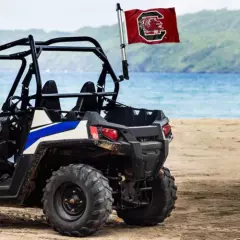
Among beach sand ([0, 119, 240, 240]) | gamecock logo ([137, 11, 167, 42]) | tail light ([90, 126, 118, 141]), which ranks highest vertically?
gamecock logo ([137, 11, 167, 42])

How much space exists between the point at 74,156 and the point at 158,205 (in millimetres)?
1198

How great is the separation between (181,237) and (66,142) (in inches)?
56.4

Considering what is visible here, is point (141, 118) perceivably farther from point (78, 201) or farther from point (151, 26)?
point (151, 26)

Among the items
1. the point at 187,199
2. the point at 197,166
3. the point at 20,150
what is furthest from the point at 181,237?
the point at 197,166

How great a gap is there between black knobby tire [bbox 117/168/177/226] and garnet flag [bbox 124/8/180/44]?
313 centimetres

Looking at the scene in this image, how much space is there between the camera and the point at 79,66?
163 meters

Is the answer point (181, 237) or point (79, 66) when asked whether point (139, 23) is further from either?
point (79, 66)

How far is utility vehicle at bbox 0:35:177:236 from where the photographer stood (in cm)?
1059

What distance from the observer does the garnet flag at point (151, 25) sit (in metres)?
14.3

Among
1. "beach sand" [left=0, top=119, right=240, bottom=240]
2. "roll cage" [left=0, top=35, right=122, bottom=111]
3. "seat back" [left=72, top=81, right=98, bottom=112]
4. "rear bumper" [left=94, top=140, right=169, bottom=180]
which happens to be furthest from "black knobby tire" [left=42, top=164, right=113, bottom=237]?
"seat back" [left=72, top=81, right=98, bottom=112]

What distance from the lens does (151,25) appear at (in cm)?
1445

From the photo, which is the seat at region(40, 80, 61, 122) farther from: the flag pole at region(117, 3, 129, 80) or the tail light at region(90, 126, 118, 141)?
the flag pole at region(117, 3, 129, 80)

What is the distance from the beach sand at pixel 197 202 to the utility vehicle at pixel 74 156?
0.29 meters

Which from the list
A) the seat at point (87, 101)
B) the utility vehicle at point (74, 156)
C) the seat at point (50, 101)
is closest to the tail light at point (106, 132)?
the utility vehicle at point (74, 156)
